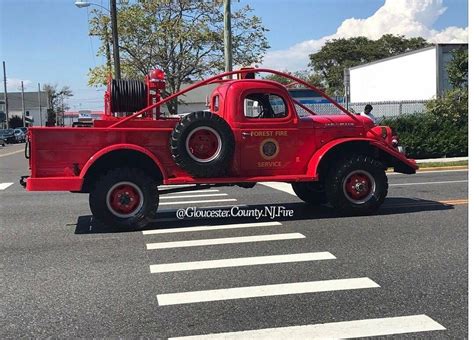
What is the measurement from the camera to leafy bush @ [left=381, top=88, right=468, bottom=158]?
61.3 ft

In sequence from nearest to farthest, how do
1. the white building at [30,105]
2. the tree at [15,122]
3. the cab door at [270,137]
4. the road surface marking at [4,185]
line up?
the cab door at [270,137]
the road surface marking at [4,185]
the tree at [15,122]
the white building at [30,105]

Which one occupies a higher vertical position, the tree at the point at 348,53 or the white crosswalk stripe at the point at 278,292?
the tree at the point at 348,53

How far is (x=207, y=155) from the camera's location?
785 centimetres

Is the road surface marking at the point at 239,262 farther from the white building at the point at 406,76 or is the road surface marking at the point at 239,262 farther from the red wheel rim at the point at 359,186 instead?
the white building at the point at 406,76

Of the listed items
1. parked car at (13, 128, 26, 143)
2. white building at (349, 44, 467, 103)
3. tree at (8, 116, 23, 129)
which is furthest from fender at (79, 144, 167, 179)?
tree at (8, 116, 23, 129)

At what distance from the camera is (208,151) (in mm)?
7840

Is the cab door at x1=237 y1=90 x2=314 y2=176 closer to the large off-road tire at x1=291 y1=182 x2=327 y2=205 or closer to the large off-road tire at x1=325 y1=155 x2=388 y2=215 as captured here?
the large off-road tire at x1=325 y1=155 x2=388 y2=215

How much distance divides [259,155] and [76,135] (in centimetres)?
270

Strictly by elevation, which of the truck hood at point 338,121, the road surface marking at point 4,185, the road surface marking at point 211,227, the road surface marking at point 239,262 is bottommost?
the road surface marking at point 239,262

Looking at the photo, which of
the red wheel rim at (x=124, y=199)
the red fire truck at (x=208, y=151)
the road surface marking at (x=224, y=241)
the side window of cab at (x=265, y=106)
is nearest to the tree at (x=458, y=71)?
the red fire truck at (x=208, y=151)

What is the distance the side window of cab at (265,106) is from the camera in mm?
8314

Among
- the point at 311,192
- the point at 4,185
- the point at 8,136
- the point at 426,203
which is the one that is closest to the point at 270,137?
the point at 311,192

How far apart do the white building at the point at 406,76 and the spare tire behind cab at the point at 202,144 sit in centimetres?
2165

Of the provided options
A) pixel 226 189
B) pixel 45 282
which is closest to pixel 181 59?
pixel 226 189
